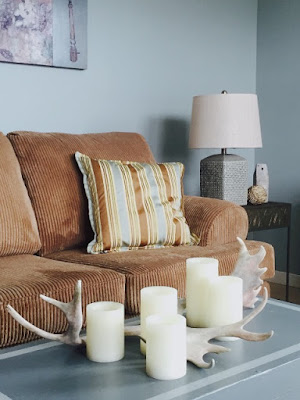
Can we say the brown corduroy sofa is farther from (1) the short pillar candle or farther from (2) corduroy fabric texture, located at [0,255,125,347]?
(1) the short pillar candle

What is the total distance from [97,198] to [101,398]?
4.55 feet

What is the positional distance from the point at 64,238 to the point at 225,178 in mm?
1151

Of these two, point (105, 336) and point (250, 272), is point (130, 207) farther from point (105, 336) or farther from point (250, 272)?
point (105, 336)

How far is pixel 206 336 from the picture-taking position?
137cm

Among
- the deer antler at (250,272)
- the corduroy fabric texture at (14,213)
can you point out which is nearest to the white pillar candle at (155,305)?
the deer antler at (250,272)

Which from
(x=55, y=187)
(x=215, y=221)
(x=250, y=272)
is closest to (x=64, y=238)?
(x=55, y=187)

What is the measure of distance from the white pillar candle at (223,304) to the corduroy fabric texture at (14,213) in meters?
1.08

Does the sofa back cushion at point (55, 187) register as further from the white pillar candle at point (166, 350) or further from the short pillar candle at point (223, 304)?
the white pillar candle at point (166, 350)

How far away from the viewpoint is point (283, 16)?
393 cm

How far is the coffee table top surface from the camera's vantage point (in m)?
1.18

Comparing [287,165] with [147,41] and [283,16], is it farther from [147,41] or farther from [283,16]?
[147,41]

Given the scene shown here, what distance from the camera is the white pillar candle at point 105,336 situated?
51.9 inches

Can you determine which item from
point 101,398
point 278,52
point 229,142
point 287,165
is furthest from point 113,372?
point 278,52

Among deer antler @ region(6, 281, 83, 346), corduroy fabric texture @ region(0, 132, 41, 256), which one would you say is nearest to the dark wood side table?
corduroy fabric texture @ region(0, 132, 41, 256)
